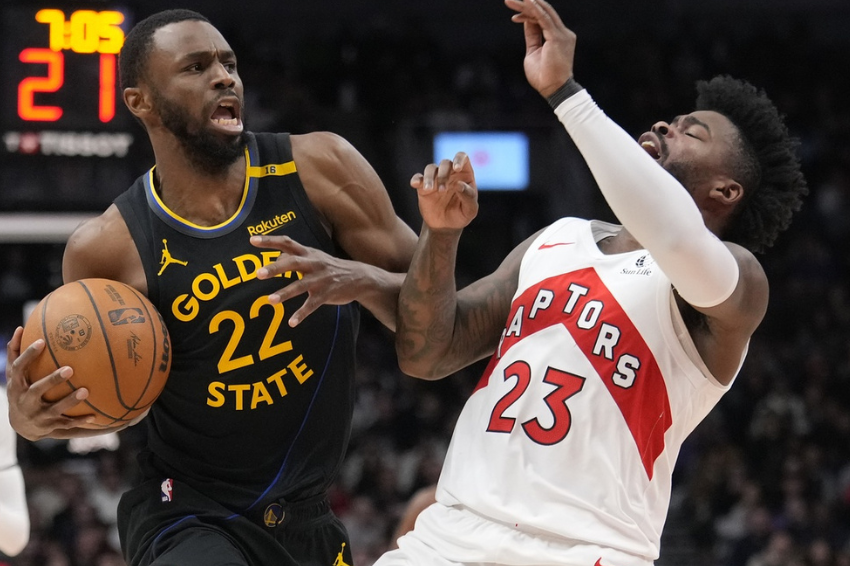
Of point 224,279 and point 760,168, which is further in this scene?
point 224,279

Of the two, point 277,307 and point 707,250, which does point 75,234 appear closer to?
point 277,307

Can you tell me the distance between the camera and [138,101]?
12.4 ft

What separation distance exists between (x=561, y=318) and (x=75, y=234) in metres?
1.56

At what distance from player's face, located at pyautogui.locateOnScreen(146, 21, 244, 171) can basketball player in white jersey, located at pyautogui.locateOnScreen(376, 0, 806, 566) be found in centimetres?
75

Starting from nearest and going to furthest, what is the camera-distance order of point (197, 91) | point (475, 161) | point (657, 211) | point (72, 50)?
point (657, 211) → point (197, 91) → point (72, 50) → point (475, 161)

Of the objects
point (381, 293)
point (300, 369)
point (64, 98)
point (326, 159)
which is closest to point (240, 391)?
point (300, 369)

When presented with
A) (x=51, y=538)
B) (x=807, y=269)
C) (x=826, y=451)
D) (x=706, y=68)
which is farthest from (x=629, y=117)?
(x=51, y=538)

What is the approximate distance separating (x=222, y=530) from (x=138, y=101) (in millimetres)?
1394

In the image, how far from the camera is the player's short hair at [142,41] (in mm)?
3732

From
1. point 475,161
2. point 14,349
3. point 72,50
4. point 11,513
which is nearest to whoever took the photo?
point 14,349

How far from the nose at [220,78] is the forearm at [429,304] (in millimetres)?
791

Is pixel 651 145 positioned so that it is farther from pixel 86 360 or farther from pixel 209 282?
pixel 86 360

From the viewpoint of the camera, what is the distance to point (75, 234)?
3.70m

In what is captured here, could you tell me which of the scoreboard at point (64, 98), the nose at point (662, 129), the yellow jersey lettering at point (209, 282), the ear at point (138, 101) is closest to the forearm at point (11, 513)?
the yellow jersey lettering at point (209, 282)
